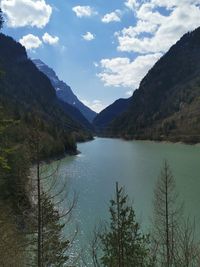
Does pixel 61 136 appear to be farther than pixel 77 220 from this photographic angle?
Yes

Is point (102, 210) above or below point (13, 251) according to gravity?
below

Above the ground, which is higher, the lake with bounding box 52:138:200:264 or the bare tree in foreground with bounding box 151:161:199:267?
the bare tree in foreground with bounding box 151:161:199:267

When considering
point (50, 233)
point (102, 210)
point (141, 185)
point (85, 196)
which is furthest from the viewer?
point (141, 185)

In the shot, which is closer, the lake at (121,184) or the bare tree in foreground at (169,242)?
the bare tree in foreground at (169,242)

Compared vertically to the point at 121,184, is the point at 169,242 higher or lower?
higher

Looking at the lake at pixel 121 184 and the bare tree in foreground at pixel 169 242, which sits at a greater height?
the bare tree in foreground at pixel 169 242

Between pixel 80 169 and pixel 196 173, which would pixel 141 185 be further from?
pixel 80 169

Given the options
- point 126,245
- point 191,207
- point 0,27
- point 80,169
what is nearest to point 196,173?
point 80,169

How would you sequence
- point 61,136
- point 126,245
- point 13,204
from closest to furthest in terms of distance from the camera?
point 126,245, point 13,204, point 61,136

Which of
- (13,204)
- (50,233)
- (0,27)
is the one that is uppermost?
(0,27)

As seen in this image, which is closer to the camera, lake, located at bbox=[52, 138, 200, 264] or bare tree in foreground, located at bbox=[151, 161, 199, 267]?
bare tree in foreground, located at bbox=[151, 161, 199, 267]

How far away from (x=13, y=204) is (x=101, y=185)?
1465 inches

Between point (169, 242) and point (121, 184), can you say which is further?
point (121, 184)

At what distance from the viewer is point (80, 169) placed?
104 m
